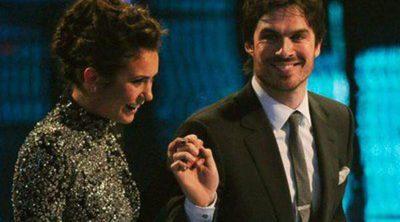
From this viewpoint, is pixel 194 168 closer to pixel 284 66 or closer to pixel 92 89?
pixel 92 89

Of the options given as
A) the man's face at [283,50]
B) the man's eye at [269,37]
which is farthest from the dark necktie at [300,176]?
the man's eye at [269,37]

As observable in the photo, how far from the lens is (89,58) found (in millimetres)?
1735

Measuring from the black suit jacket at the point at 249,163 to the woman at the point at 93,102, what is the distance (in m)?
0.38

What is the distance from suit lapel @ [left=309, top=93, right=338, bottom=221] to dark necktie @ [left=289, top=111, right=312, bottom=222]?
0.04 metres

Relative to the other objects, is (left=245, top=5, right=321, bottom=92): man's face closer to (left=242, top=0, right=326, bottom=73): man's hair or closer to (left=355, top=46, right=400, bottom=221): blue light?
(left=242, top=0, right=326, bottom=73): man's hair

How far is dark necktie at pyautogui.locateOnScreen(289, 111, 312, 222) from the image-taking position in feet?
7.34

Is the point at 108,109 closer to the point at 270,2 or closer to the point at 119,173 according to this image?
the point at 119,173

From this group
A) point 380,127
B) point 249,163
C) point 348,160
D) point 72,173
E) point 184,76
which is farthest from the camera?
point 380,127

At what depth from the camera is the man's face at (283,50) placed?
2273 mm

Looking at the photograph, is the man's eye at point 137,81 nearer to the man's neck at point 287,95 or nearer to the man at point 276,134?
the man at point 276,134

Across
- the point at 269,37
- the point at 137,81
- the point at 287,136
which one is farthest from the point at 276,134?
the point at 137,81

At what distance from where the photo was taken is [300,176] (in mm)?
2254

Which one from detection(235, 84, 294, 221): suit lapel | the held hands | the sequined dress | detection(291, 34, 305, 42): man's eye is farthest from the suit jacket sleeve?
the sequined dress

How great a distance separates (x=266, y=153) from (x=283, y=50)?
27 centimetres
